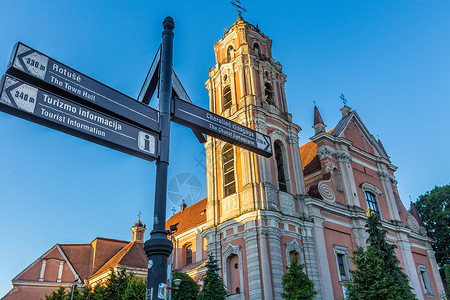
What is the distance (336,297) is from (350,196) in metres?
7.94

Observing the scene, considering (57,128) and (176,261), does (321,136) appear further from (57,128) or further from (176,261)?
(57,128)

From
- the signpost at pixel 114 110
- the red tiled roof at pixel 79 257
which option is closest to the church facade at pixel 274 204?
the red tiled roof at pixel 79 257

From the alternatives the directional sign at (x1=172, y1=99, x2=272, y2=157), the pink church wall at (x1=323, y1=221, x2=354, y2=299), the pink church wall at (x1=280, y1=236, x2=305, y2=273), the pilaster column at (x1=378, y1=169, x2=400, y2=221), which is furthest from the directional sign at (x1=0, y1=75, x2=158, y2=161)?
the pilaster column at (x1=378, y1=169, x2=400, y2=221)

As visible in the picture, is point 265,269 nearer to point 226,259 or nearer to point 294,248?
point 294,248

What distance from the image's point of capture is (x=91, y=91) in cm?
594

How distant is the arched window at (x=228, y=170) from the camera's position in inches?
996

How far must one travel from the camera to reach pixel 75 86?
5.80m

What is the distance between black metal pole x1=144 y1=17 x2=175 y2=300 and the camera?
507 centimetres

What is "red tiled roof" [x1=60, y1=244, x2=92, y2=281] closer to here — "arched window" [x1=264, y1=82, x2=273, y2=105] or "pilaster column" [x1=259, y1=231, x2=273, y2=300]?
"pilaster column" [x1=259, y1=231, x2=273, y2=300]

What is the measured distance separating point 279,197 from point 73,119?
63.2 ft

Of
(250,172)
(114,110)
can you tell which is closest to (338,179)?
(250,172)

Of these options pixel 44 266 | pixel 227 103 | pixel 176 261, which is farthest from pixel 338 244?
pixel 44 266

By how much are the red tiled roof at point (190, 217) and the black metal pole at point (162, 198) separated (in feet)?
92.6

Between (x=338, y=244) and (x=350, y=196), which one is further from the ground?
(x=350, y=196)
